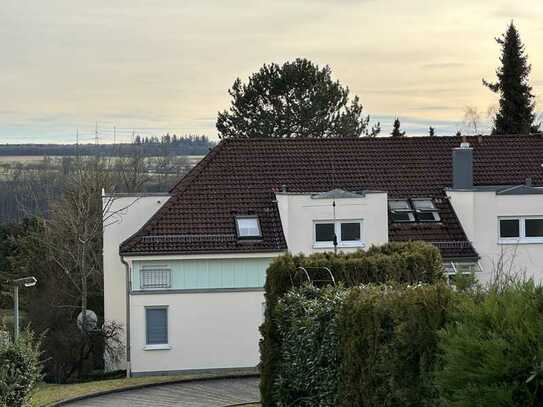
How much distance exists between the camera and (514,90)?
57781 mm

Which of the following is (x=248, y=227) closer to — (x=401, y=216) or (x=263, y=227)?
(x=263, y=227)

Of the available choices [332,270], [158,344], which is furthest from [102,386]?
[332,270]

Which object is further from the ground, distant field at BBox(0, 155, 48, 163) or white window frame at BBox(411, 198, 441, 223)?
distant field at BBox(0, 155, 48, 163)

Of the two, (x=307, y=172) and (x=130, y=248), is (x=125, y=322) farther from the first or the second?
(x=307, y=172)

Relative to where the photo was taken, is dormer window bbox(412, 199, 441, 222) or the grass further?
dormer window bbox(412, 199, 441, 222)

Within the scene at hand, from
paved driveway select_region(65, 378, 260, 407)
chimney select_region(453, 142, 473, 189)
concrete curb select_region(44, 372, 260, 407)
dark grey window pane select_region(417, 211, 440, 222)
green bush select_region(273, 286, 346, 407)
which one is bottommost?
paved driveway select_region(65, 378, 260, 407)

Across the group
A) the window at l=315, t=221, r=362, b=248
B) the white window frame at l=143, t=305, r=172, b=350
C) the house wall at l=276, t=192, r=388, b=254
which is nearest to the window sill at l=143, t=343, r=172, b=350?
the white window frame at l=143, t=305, r=172, b=350

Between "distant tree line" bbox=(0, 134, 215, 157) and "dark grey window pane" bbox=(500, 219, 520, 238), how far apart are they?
34.6 metres

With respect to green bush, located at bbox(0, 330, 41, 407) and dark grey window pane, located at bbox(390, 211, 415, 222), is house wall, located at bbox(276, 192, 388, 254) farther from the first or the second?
green bush, located at bbox(0, 330, 41, 407)

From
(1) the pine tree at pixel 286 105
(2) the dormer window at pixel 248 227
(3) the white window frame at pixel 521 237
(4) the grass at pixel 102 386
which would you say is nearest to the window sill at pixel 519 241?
(3) the white window frame at pixel 521 237

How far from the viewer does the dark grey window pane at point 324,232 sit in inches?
1284

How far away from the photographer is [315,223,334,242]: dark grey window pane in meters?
32.6

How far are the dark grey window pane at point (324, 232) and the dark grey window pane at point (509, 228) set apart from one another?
220 inches

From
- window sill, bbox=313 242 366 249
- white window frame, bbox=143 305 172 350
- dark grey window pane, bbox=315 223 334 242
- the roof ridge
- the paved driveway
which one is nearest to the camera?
the paved driveway
